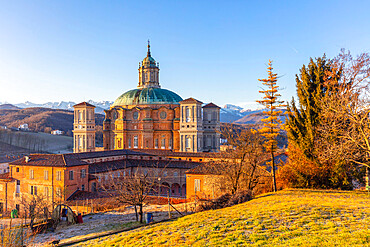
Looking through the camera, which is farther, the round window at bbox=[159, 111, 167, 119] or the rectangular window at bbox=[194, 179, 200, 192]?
the round window at bbox=[159, 111, 167, 119]

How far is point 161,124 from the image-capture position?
5550 centimetres

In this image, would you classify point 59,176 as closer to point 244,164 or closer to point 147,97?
point 244,164

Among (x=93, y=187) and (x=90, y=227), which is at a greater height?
(x=93, y=187)

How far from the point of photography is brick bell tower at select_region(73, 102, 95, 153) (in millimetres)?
55312

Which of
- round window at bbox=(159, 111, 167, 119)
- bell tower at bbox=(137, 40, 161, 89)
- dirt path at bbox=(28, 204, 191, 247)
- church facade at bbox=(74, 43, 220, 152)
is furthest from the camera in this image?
bell tower at bbox=(137, 40, 161, 89)

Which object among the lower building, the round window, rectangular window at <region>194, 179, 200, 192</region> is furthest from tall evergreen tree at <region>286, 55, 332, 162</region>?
the round window

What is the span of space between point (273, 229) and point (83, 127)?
50.4m

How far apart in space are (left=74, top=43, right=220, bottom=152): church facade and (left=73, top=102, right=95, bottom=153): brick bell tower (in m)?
0.30

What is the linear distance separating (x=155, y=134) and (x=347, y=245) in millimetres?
48485

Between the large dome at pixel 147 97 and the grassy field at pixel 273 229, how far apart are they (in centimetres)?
4396

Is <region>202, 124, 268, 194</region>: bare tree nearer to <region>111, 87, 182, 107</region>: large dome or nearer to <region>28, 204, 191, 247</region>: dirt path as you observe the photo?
<region>28, 204, 191, 247</region>: dirt path

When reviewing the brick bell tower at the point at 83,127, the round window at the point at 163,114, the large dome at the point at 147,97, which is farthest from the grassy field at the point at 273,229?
the large dome at the point at 147,97

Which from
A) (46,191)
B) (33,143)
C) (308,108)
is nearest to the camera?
(308,108)

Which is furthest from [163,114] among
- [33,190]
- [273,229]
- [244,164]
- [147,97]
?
[273,229]
